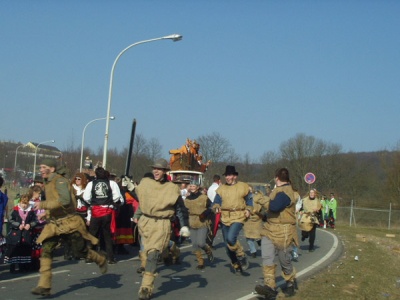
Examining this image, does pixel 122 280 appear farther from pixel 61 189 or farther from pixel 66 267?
pixel 61 189

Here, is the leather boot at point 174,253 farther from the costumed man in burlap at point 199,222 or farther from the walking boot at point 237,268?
the walking boot at point 237,268

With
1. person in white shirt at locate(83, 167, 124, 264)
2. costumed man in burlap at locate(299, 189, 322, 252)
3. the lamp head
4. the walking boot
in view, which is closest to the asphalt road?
the walking boot

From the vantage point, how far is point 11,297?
8742 millimetres

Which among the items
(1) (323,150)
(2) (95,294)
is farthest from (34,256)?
(1) (323,150)

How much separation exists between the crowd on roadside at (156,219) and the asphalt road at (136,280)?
1.02 ft

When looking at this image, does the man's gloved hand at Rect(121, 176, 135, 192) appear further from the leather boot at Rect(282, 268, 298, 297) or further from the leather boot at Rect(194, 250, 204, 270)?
the leather boot at Rect(282, 268, 298, 297)

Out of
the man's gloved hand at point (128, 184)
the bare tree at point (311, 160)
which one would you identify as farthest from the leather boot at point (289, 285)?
the bare tree at point (311, 160)

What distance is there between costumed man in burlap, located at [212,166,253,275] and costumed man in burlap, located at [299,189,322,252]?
5326mm

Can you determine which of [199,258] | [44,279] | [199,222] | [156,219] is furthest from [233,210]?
[44,279]

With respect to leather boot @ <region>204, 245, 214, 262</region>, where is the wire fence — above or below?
below

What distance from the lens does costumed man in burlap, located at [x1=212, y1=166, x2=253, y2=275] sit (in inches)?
447

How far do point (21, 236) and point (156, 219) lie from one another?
399cm

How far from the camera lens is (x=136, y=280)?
1073cm

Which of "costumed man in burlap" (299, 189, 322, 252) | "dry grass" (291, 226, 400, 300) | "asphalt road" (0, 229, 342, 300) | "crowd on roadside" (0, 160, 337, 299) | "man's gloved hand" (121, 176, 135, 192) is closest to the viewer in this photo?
"crowd on roadside" (0, 160, 337, 299)
